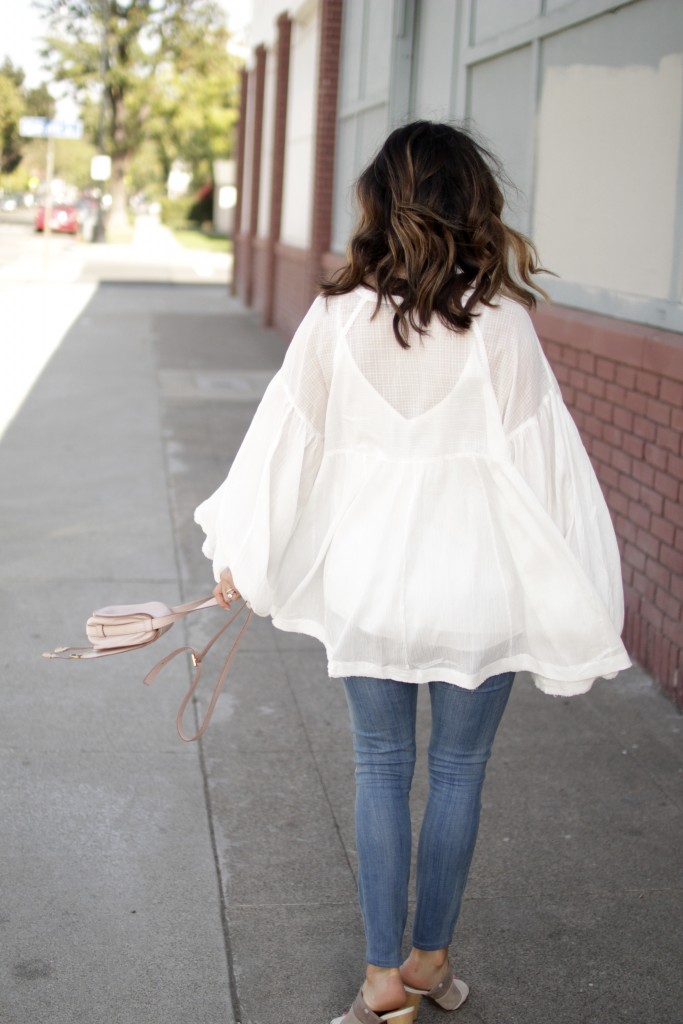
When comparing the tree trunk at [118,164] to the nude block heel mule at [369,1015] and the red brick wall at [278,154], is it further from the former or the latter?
the nude block heel mule at [369,1015]

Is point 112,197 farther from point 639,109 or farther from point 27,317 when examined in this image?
point 639,109

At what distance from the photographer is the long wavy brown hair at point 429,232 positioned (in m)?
2.53

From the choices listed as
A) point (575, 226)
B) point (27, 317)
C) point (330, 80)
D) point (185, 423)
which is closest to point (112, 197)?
point (27, 317)

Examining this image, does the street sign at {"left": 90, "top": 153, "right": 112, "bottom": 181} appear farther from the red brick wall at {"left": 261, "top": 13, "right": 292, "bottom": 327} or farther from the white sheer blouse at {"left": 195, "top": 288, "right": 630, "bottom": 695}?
the white sheer blouse at {"left": 195, "top": 288, "right": 630, "bottom": 695}

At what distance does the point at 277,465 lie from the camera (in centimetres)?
270

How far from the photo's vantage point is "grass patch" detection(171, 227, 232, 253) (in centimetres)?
4884

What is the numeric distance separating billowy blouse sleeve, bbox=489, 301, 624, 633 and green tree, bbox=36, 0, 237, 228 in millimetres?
50284

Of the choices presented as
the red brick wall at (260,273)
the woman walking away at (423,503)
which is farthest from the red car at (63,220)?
the woman walking away at (423,503)

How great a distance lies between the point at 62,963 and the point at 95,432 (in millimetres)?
7584

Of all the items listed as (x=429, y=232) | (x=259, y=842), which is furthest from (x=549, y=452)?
(x=259, y=842)

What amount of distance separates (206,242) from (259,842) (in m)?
51.4

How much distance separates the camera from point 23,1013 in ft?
9.67

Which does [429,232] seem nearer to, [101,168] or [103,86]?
[101,168]

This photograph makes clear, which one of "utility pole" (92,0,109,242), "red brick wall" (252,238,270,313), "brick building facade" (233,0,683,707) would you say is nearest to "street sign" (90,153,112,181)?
"utility pole" (92,0,109,242)
